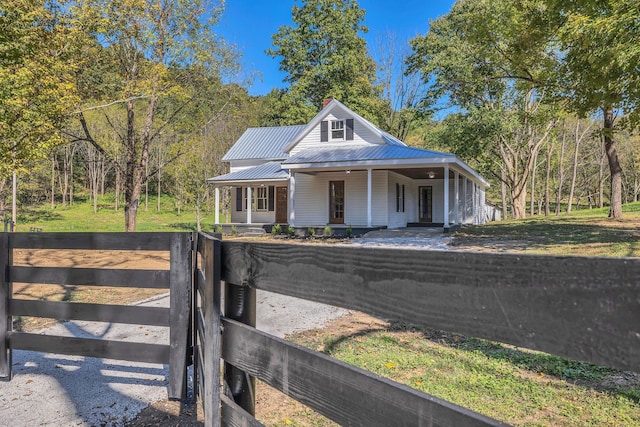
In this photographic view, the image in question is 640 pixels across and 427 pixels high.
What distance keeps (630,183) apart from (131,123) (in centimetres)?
5766

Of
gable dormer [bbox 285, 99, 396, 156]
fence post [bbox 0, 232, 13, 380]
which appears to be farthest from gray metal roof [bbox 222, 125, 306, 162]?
fence post [bbox 0, 232, 13, 380]

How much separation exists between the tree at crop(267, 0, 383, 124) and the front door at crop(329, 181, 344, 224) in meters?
10.8

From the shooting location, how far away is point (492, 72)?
16.2 m

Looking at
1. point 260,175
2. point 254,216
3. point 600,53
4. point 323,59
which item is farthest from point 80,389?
point 323,59

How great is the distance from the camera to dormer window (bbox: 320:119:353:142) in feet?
67.7

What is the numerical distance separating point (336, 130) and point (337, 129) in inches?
2.7

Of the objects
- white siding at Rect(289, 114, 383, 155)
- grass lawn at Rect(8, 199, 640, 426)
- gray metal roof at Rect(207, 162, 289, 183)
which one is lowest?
grass lawn at Rect(8, 199, 640, 426)

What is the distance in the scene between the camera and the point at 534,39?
36.7 feet

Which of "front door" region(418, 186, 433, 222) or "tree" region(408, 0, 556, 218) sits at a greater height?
"tree" region(408, 0, 556, 218)

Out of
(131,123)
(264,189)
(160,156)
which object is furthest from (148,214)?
(131,123)

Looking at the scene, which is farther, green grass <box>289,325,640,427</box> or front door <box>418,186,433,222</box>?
front door <box>418,186,433,222</box>

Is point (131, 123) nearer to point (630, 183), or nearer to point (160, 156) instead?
point (160, 156)

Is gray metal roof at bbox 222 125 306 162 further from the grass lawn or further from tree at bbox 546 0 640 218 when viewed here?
the grass lawn

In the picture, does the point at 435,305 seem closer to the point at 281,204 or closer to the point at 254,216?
the point at 281,204
